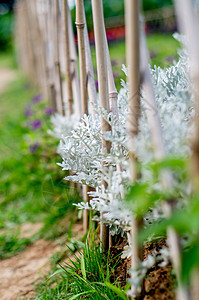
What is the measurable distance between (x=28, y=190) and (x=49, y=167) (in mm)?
254

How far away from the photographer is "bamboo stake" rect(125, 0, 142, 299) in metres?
0.80

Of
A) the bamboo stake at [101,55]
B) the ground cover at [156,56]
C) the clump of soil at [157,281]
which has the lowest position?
the clump of soil at [157,281]

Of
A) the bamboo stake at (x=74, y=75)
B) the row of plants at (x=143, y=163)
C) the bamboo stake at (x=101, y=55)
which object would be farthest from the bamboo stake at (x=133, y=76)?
the bamboo stake at (x=74, y=75)

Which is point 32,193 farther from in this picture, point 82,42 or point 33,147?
point 82,42

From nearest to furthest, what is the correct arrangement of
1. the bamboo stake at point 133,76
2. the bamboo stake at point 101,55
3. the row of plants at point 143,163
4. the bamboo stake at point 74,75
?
the row of plants at point 143,163, the bamboo stake at point 133,76, the bamboo stake at point 101,55, the bamboo stake at point 74,75

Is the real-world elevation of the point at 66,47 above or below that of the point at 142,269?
above

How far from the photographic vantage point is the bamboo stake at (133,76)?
80 centimetres

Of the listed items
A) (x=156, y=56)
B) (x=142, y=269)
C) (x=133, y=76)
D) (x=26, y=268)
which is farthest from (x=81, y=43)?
(x=156, y=56)

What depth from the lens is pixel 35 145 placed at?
106 inches

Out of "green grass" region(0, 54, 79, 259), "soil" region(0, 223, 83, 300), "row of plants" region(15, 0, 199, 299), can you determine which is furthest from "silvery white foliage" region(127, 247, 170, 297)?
"green grass" region(0, 54, 79, 259)

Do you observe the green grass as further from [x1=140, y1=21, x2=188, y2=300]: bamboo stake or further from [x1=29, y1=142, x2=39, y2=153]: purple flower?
[x1=140, y1=21, x2=188, y2=300]: bamboo stake

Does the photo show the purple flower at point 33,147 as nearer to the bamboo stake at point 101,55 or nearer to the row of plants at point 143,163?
the row of plants at point 143,163

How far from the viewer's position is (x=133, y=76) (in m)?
0.88

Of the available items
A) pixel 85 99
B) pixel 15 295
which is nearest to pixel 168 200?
pixel 85 99
